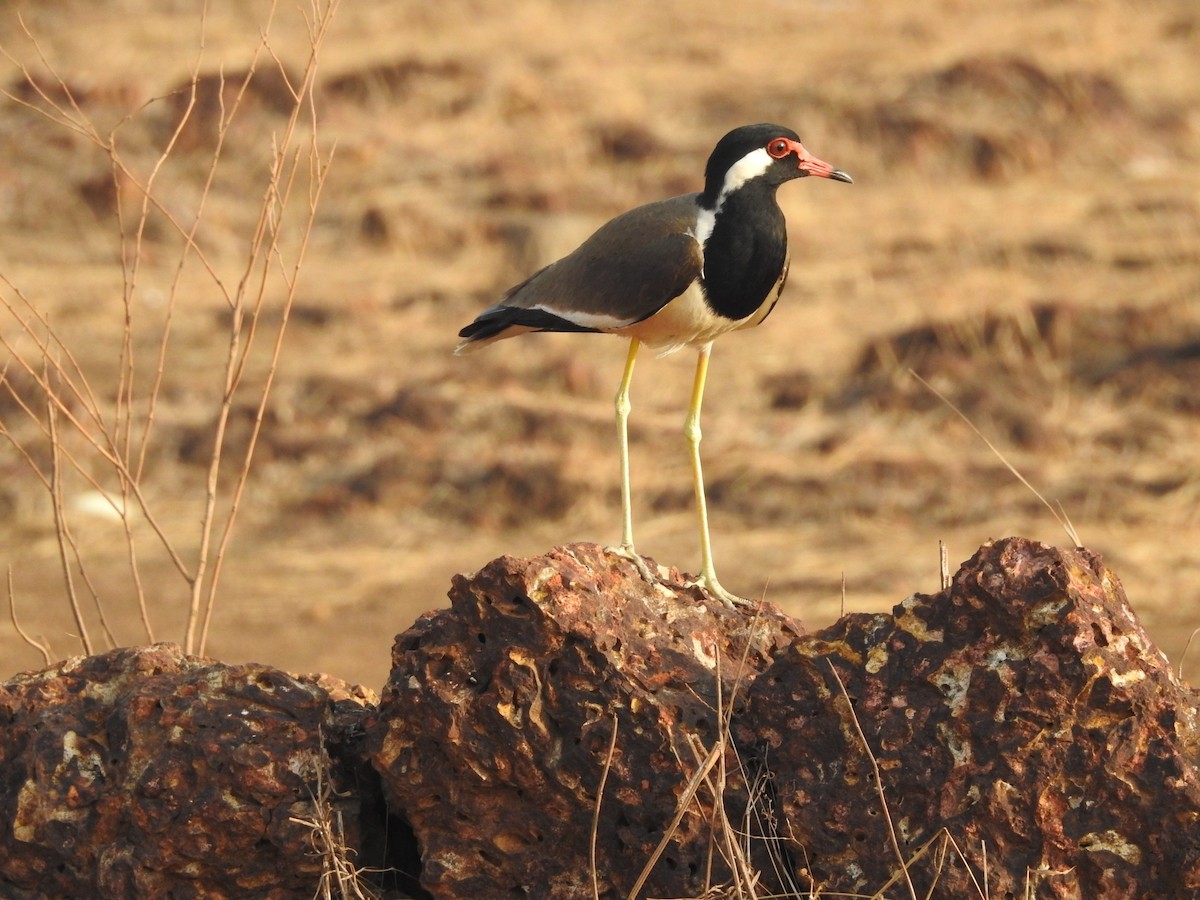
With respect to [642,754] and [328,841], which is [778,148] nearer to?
[642,754]

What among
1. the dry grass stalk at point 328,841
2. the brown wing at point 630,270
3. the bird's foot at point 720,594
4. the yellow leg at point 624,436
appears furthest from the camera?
the brown wing at point 630,270

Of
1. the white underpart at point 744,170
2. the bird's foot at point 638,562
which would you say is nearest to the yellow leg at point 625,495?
the bird's foot at point 638,562

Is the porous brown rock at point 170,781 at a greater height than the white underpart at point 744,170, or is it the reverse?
the white underpart at point 744,170

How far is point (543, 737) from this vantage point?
10.2 ft

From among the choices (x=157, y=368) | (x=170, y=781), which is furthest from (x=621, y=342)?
(x=170, y=781)

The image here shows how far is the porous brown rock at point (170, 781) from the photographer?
127 inches

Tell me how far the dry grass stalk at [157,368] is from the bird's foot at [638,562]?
1.04 metres

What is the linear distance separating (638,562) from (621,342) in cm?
770

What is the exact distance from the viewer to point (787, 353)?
414 inches

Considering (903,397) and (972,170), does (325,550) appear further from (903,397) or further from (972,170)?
(972,170)

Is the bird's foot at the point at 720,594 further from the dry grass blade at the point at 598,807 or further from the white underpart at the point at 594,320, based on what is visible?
the white underpart at the point at 594,320

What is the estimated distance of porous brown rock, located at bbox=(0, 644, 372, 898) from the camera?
322cm

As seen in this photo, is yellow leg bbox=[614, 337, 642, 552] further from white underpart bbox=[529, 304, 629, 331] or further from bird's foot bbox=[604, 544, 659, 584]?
bird's foot bbox=[604, 544, 659, 584]

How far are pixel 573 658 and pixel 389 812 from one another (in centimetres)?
56
